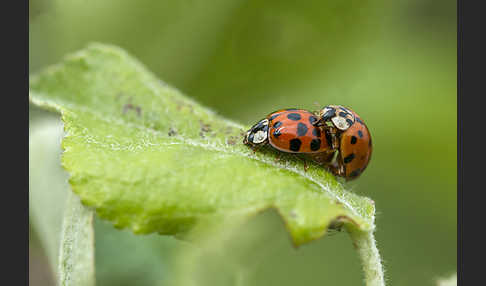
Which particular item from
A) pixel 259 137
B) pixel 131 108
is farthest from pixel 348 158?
pixel 131 108

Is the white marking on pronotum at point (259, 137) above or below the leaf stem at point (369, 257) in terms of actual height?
above

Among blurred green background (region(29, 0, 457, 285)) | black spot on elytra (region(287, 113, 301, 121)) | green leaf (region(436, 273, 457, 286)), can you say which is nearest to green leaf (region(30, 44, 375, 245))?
black spot on elytra (region(287, 113, 301, 121))

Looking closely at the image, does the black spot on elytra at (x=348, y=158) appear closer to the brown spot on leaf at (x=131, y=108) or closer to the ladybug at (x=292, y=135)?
the ladybug at (x=292, y=135)

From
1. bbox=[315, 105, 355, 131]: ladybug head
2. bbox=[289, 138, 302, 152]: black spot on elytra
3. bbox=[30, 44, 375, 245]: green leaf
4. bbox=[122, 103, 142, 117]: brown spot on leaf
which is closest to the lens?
bbox=[30, 44, 375, 245]: green leaf

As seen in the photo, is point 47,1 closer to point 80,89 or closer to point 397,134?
point 80,89

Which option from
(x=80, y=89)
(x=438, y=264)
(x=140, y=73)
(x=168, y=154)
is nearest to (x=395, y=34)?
(x=438, y=264)

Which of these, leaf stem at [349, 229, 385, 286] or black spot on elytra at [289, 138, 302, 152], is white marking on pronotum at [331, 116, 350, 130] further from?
leaf stem at [349, 229, 385, 286]

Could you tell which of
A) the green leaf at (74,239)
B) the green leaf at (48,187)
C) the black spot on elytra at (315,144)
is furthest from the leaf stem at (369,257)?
the green leaf at (48,187)
